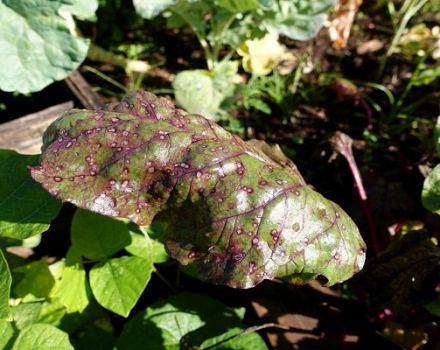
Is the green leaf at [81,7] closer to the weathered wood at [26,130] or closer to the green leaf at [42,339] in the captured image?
the weathered wood at [26,130]

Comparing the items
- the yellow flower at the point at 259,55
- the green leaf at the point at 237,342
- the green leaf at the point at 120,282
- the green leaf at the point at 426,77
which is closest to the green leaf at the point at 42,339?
the green leaf at the point at 120,282

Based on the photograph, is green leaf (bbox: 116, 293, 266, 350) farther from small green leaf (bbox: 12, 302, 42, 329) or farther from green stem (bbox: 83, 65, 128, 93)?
green stem (bbox: 83, 65, 128, 93)

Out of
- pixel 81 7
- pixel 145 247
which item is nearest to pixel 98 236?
pixel 145 247

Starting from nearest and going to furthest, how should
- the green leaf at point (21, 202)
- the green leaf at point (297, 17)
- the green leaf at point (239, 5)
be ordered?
the green leaf at point (21, 202), the green leaf at point (239, 5), the green leaf at point (297, 17)

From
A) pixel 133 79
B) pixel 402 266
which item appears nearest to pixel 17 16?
pixel 133 79

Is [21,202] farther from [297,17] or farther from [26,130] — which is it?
[297,17]

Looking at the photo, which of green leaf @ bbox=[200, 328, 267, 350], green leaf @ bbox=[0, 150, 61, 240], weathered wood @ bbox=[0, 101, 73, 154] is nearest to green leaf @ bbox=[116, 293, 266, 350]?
green leaf @ bbox=[200, 328, 267, 350]
